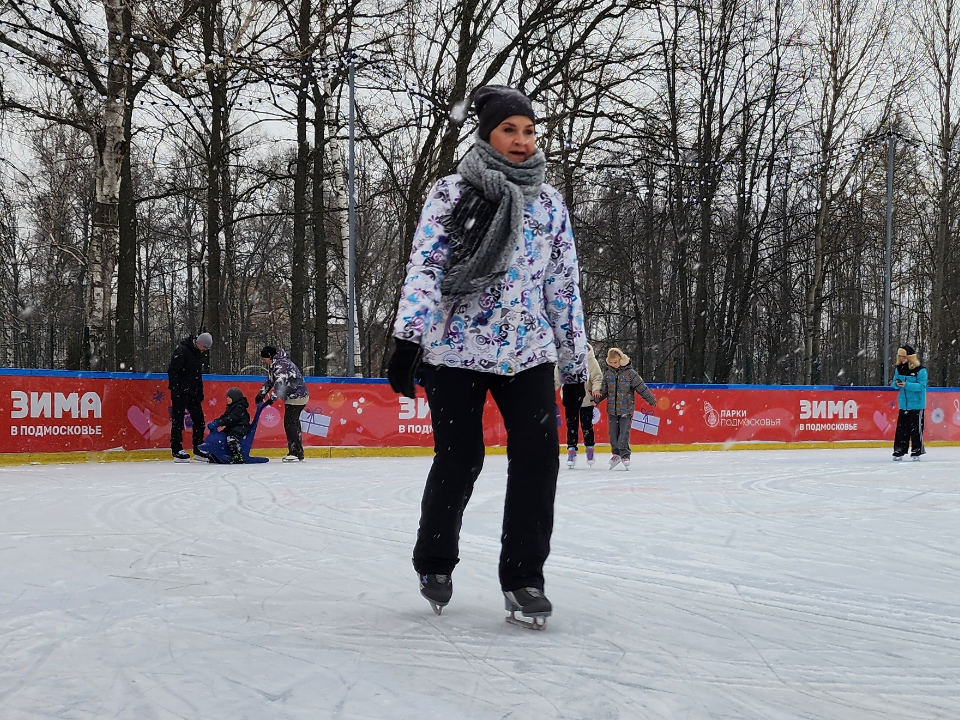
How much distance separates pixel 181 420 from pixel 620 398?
5.49 metres

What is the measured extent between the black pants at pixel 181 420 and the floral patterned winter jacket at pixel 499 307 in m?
10.1

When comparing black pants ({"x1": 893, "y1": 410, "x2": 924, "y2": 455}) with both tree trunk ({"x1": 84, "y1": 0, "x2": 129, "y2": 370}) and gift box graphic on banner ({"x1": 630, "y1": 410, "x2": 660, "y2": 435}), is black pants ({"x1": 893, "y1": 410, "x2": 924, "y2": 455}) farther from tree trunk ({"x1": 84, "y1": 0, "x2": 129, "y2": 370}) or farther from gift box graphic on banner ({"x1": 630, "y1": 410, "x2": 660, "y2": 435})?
tree trunk ({"x1": 84, "y1": 0, "x2": 129, "y2": 370})

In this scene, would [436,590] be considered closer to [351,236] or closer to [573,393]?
[573,393]

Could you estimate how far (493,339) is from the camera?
3.19m

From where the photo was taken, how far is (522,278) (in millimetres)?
3254

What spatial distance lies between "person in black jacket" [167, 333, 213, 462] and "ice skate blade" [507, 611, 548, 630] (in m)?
10.3

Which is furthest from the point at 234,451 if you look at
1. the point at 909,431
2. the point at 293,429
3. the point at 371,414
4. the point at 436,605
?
the point at 436,605

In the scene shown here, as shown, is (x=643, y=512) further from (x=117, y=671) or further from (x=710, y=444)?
(x=710, y=444)

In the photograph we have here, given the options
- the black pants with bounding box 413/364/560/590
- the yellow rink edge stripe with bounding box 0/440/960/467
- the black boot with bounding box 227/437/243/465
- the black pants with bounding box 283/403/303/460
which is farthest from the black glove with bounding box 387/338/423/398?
the black pants with bounding box 283/403/303/460

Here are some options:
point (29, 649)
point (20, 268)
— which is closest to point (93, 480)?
point (29, 649)

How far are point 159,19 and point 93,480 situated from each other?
8.56 m

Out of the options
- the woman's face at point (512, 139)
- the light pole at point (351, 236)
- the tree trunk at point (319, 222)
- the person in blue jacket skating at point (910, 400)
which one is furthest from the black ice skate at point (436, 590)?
the tree trunk at point (319, 222)

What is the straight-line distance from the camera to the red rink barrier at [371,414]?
39.7 ft

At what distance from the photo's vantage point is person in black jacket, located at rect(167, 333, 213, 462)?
1290 centimetres
